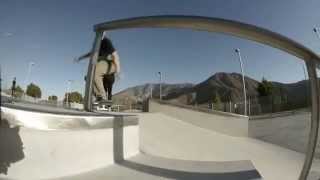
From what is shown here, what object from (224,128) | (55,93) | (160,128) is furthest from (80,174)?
(224,128)

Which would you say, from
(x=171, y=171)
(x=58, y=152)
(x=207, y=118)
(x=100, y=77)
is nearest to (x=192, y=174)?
(x=171, y=171)

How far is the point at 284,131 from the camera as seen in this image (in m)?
9.92

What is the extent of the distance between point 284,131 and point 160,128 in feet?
19.2

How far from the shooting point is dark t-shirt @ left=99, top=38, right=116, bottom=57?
2.34m

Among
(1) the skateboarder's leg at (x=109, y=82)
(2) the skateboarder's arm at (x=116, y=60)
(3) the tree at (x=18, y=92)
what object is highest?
(2) the skateboarder's arm at (x=116, y=60)

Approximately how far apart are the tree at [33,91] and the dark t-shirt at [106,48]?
2.54 feet

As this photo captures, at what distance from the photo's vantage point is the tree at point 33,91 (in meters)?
1.57

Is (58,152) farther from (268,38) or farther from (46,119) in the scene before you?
(268,38)

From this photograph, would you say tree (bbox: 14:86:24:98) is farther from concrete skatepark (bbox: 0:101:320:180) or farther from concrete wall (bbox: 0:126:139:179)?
concrete wall (bbox: 0:126:139:179)

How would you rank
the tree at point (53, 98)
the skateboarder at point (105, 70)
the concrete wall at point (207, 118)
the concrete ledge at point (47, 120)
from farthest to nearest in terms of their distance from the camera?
the concrete wall at point (207, 118) → the skateboarder at point (105, 70) → the tree at point (53, 98) → the concrete ledge at point (47, 120)

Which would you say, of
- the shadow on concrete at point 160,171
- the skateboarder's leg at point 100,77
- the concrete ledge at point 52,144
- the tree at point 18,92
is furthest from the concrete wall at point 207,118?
the tree at point 18,92

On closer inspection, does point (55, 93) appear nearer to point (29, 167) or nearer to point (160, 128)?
point (29, 167)

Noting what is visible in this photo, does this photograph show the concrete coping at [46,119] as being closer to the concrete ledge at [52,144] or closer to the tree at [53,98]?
the concrete ledge at [52,144]

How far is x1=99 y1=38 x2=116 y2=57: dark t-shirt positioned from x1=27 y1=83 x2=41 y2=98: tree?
773 mm
